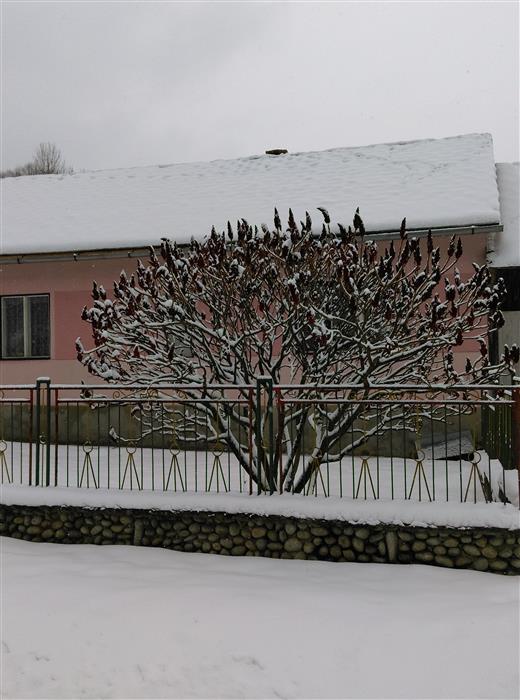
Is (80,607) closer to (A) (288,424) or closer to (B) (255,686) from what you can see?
(B) (255,686)

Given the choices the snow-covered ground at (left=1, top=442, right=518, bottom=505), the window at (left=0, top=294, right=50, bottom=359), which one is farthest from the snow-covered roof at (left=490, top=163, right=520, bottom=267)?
the window at (left=0, top=294, right=50, bottom=359)

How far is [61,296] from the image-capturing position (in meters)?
10.8

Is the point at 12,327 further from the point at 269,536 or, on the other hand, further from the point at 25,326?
the point at 269,536

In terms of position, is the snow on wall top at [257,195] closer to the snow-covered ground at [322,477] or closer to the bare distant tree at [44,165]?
the snow-covered ground at [322,477]

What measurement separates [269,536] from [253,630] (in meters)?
1.36

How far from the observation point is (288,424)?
19.6 ft

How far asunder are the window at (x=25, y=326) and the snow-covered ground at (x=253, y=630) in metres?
6.35

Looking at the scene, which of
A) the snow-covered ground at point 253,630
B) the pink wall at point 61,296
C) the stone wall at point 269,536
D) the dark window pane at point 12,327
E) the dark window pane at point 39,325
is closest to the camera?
the snow-covered ground at point 253,630

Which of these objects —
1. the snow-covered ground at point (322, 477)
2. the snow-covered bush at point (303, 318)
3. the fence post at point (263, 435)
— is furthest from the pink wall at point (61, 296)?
the fence post at point (263, 435)

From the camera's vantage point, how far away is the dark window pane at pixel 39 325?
11.1m

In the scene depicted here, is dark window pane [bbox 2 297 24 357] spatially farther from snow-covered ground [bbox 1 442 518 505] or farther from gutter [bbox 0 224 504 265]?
snow-covered ground [bbox 1 442 518 505]

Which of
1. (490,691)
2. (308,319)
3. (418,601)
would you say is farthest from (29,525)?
(490,691)

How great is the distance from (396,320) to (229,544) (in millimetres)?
2440

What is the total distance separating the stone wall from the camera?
4.95 meters
